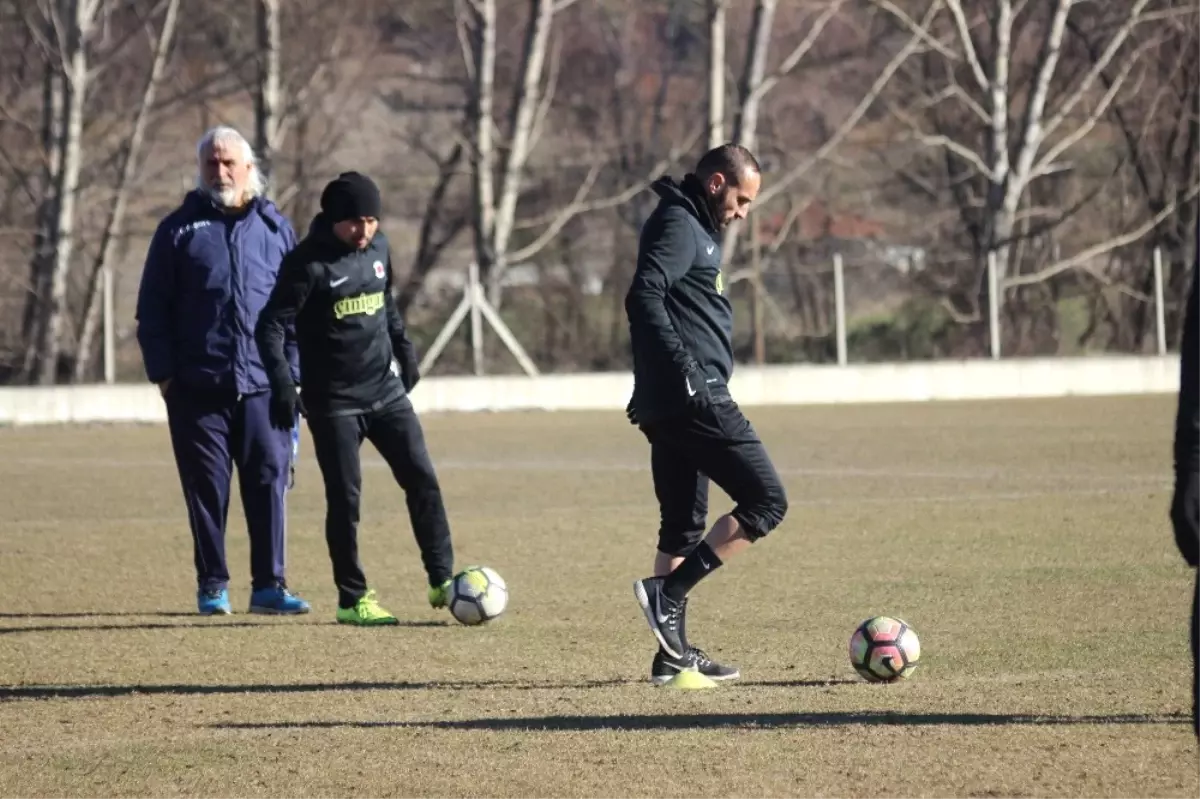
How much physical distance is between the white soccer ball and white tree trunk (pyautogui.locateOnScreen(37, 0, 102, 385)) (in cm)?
1996

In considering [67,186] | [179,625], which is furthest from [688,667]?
[67,186]

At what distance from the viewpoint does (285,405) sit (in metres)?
9.48

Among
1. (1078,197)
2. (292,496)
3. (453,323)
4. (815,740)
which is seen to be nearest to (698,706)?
(815,740)

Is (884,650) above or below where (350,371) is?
below

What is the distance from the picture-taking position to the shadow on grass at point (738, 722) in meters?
6.70

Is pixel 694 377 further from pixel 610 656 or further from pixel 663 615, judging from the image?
pixel 610 656

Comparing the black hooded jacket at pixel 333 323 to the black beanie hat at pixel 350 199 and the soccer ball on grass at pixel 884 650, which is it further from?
the soccer ball on grass at pixel 884 650

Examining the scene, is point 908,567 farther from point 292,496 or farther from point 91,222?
point 91,222

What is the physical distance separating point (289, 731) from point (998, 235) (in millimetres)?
25406

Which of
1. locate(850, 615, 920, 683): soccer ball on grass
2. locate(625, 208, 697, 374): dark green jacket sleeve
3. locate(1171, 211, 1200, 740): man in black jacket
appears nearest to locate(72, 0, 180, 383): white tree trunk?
locate(625, 208, 697, 374): dark green jacket sleeve

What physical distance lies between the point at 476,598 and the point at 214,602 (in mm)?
1341

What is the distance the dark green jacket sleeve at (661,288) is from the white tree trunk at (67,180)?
71.7 feet

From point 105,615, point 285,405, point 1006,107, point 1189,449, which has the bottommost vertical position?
point 105,615

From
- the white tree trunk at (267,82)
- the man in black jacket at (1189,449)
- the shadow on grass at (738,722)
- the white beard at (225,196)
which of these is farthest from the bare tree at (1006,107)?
the man in black jacket at (1189,449)
